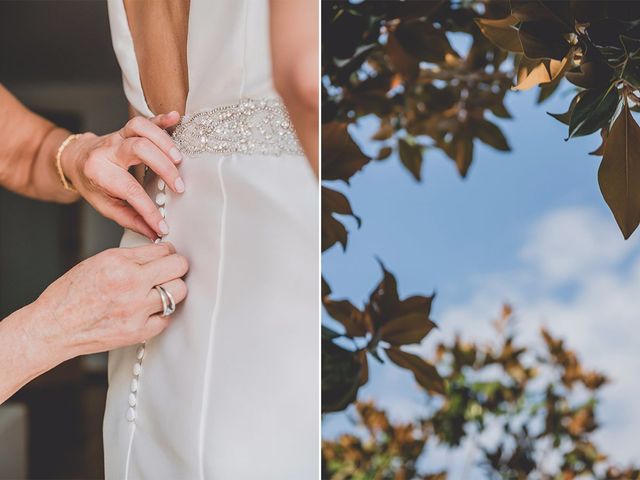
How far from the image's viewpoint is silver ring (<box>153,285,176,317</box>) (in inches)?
28.5

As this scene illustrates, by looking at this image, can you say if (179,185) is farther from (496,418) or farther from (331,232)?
(496,418)

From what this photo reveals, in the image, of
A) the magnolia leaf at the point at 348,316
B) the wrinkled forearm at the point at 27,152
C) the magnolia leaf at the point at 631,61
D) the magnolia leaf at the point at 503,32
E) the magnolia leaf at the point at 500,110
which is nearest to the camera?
the magnolia leaf at the point at 631,61

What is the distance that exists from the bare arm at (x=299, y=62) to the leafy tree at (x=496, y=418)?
0.69 m

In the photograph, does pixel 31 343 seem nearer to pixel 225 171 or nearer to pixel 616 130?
pixel 225 171

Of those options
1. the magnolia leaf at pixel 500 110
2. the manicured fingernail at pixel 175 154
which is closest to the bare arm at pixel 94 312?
the manicured fingernail at pixel 175 154

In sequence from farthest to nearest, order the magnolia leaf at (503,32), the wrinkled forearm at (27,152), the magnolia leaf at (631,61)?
the wrinkled forearm at (27,152) < the magnolia leaf at (503,32) < the magnolia leaf at (631,61)

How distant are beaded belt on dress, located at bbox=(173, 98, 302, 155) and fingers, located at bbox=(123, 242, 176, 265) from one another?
0.12 m

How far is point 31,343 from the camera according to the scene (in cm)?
72

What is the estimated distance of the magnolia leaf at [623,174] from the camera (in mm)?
637

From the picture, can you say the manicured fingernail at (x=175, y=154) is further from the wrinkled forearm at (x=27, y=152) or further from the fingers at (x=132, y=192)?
the wrinkled forearm at (x=27, y=152)

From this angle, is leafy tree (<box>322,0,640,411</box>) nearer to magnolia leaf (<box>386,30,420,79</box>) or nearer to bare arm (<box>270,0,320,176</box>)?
magnolia leaf (<box>386,30,420,79</box>)

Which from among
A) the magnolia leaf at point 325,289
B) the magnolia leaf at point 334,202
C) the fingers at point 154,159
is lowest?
the magnolia leaf at point 325,289

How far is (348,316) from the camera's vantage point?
3.12 feet

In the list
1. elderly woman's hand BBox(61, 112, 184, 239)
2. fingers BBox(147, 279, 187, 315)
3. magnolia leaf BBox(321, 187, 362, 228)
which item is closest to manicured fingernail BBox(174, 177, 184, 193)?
elderly woman's hand BBox(61, 112, 184, 239)
